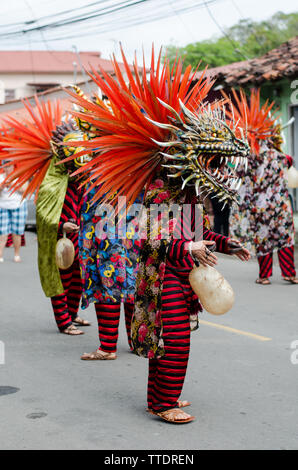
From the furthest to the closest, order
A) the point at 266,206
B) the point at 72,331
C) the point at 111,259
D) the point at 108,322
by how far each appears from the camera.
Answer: the point at 266,206 < the point at 72,331 < the point at 108,322 < the point at 111,259

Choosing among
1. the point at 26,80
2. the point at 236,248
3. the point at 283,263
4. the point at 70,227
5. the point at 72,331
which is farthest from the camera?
the point at 26,80

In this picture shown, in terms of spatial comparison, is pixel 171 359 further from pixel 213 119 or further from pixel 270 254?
pixel 270 254

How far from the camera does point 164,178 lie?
4316mm

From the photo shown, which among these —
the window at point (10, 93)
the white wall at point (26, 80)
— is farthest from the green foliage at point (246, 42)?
the window at point (10, 93)

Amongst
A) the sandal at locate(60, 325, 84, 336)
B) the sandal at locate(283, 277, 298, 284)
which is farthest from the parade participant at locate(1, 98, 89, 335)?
the sandal at locate(283, 277, 298, 284)

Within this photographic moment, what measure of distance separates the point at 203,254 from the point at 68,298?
10.5 feet

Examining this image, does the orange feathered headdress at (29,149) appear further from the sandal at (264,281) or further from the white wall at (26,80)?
the white wall at (26,80)

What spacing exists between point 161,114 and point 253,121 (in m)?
4.54

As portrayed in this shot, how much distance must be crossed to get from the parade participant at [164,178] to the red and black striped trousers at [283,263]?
5027 mm

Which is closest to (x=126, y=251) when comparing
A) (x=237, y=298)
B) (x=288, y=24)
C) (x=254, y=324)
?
(x=254, y=324)

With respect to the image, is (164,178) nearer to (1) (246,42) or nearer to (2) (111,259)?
(2) (111,259)

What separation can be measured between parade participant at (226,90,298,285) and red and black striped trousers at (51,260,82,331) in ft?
9.92

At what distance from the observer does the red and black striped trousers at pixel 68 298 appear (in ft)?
22.1

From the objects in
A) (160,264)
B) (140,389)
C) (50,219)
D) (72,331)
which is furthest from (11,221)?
(160,264)
